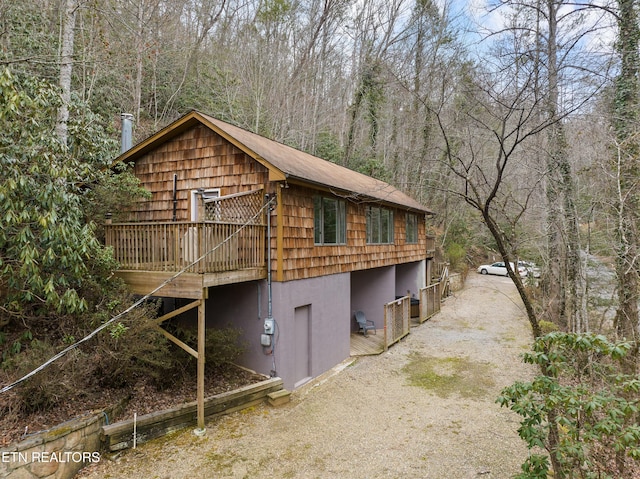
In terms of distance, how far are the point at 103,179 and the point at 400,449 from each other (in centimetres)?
714

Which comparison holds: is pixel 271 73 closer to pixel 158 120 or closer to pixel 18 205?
pixel 158 120

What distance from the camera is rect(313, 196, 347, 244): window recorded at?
896 cm

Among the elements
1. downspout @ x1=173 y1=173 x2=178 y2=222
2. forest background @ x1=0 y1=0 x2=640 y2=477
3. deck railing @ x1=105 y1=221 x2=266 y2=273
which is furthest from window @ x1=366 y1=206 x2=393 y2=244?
downspout @ x1=173 y1=173 x2=178 y2=222

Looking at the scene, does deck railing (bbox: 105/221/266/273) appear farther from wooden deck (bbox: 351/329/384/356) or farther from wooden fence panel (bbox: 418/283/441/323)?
wooden fence panel (bbox: 418/283/441/323)

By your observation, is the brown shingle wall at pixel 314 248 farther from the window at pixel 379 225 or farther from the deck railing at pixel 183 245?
the deck railing at pixel 183 245

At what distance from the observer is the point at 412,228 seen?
15188 mm

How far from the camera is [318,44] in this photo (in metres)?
19.6

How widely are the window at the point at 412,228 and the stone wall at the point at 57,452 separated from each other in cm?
1189

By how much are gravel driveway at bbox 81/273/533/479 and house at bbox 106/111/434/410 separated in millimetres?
1197

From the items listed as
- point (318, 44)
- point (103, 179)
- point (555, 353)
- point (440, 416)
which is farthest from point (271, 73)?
point (555, 353)

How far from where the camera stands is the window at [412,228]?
14.8 metres

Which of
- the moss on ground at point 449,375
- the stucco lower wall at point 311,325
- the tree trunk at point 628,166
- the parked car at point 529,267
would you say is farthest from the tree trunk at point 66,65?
the parked car at point 529,267

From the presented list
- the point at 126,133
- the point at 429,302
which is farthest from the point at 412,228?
the point at 126,133

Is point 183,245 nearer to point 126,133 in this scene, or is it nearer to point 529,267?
point 126,133
